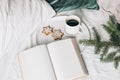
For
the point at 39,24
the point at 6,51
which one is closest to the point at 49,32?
the point at 39,24

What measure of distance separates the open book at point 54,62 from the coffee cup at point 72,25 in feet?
0.18

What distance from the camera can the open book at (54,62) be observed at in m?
0.73

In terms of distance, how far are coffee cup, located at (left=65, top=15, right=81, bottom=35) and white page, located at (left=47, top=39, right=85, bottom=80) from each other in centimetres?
6

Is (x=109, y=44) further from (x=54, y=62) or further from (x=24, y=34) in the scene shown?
(x=24, y=34)

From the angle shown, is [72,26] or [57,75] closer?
[57,75]

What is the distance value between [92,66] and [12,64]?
269mm

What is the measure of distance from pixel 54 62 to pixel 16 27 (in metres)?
0.19

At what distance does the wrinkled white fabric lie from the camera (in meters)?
0.80

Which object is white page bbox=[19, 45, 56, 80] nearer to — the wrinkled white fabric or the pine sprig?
the wrinkled white fabric

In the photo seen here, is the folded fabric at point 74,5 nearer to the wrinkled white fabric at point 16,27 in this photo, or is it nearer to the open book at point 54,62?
the wrinkled white fabric at point 16,27

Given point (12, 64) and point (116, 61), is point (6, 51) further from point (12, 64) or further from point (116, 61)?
point (116, 61)

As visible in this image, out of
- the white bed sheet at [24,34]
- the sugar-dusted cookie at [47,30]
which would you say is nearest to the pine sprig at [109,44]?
the white bed sheet at [24,34]

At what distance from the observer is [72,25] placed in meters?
0.86

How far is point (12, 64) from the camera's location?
0.80 metres
